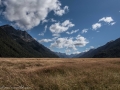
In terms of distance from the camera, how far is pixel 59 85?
21.2ft

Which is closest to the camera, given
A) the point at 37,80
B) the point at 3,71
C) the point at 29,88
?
the point at 29,88

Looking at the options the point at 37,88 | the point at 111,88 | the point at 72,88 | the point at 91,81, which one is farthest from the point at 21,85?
the point at 111,88

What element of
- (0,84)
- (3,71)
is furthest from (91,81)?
(3,71)

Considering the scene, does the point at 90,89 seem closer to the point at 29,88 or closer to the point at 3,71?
the point at 29,88

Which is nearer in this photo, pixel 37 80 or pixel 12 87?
pixel 12 87

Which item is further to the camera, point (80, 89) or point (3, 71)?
point (3, 71)

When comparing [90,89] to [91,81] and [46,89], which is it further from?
[46,89]

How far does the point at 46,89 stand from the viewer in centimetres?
651

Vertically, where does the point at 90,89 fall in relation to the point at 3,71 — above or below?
below

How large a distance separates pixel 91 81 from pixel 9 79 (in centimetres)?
517

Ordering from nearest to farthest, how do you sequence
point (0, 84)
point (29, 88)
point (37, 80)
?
point (29, 88), point (0, 84), point (37, 80)

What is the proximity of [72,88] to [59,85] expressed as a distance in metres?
0.71

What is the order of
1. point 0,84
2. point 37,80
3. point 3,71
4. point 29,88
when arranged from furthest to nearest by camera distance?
point 3,71 → point 37,80 → point 0,84 → point 29,88

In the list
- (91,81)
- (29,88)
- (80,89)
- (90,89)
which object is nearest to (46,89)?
(29,88)
